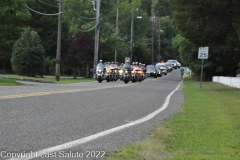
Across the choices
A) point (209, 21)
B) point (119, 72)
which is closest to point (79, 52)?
point (119, 72)

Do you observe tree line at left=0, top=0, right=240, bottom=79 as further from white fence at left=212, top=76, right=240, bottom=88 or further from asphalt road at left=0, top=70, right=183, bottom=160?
asphalt road at left=0, top=70, right=183, bottom=160

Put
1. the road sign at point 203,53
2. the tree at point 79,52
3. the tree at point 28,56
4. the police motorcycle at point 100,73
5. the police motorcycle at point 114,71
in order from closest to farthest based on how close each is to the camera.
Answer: the road sign at point 203,53, the police motorcycle at point 100,73, the police motorcycle at point 114,71, the tree at point 28,56, the tree at point 79,52

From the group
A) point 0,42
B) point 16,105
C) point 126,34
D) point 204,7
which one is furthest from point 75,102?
point 126,34

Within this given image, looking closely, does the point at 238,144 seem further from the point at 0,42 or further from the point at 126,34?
the point at 126,34

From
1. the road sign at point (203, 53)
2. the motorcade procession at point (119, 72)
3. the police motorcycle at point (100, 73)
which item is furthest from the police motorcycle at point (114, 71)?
the road sign at point (203, 53)

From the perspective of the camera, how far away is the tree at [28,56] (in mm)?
54406

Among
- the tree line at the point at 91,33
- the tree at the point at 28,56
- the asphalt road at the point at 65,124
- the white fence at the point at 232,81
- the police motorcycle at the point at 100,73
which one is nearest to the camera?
the asphalt road at the point at 65,124

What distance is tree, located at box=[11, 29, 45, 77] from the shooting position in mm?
54406

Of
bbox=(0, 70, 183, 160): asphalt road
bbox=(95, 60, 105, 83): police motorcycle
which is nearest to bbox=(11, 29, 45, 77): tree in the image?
bbox=(95, 60, 105, 83): police motorcycle

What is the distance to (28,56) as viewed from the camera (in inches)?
2149

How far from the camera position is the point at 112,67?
45.2m

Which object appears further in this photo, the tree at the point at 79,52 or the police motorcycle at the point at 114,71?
the tree at the point at 79,52

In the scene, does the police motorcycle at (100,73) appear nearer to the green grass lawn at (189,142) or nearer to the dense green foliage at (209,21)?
the dense green foliage at (209,21)

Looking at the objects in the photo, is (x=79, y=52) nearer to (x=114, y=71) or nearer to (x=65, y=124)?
(x=114, y=71)
